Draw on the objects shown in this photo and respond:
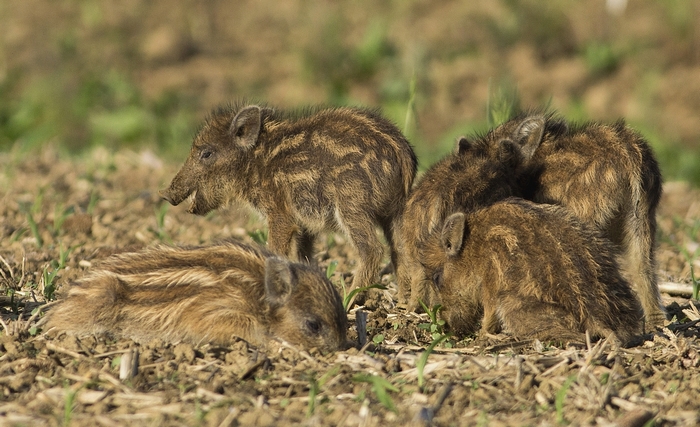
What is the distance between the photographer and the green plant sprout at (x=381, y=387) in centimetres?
479

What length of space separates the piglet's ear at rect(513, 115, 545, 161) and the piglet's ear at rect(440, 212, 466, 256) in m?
1.37

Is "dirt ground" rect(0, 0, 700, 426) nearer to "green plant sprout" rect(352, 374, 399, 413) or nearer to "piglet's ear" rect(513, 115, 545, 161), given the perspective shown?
"green plant sprout" rect(352, 374, 399, 413)

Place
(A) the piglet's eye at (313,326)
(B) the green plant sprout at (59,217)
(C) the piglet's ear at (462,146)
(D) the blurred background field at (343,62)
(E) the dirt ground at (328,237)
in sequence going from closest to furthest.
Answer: (E) the dirt ground at (328,237) < (A) the piglet's eye at (313,326) < (C) the piglet's ear at (462,146) < (B) the green plant sprout at (59,217) < (D) the blurred background field at (343,62)

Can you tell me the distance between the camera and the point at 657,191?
23.4 feet

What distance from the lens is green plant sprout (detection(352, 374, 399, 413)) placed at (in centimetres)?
479

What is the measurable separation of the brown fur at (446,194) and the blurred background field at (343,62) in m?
6.41

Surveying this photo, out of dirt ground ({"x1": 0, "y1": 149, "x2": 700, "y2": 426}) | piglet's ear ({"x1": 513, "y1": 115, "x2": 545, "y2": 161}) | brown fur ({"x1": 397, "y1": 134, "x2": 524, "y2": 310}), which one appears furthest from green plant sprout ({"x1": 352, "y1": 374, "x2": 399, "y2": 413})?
piglet's ear ({"x1": 513, "y1": 115, "x2": 545, "y2": 161})

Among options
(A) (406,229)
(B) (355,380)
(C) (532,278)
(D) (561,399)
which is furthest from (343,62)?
(D) (561,399)

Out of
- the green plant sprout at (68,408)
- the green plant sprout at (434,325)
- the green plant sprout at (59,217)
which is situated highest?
the green plant sprout at (59,217)

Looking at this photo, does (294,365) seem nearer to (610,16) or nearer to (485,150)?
(485,150)

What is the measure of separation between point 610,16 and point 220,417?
1381cm

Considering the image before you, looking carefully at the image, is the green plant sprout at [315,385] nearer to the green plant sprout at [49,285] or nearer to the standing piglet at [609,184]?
the green plant sprout at [49,285]

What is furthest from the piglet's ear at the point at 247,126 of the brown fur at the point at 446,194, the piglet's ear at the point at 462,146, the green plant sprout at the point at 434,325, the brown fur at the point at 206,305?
the green plant sprout at the point at 434,325

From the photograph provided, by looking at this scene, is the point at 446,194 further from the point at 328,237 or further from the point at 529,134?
the point at 328,237
